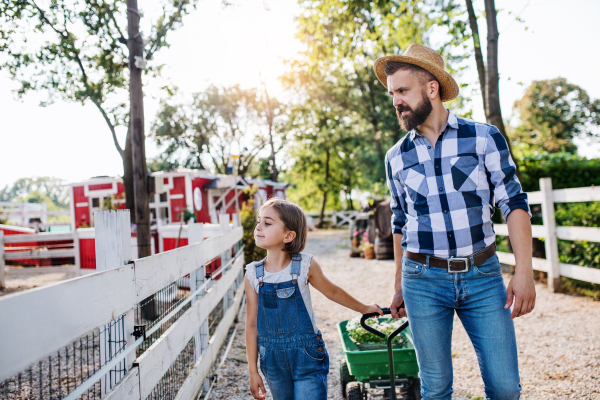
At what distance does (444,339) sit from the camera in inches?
87.2

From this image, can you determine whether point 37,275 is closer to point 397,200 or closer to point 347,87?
point 397,200

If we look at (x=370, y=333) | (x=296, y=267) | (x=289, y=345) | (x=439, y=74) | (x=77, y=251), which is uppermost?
(x=439, y=74)

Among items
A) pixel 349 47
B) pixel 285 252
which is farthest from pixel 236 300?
pixel 349 47

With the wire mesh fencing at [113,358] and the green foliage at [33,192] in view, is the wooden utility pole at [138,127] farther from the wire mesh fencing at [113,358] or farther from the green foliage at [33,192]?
the green foliage at [33,192]

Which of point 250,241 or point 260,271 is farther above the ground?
point 260,271

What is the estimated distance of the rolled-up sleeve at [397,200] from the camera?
8.15 ft

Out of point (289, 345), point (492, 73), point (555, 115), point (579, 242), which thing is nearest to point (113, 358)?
point (289, 345)

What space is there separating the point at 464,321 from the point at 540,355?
2.76 meters

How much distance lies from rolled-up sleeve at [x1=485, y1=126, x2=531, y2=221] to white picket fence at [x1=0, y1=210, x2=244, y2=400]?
5.99ft

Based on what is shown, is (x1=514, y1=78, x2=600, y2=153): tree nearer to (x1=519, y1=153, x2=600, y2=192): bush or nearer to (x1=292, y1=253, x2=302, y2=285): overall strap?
(x1=519, y1=153, x2=600, y2=192): bush

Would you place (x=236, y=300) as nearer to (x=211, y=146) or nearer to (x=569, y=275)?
(x=569, y=275)

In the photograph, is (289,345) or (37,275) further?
(37,275)

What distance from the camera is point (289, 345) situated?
7.56 feet

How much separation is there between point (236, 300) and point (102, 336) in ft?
14.9
